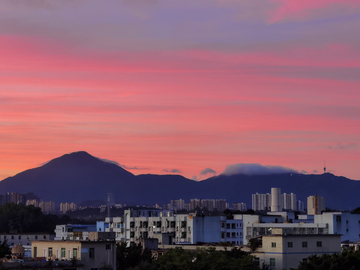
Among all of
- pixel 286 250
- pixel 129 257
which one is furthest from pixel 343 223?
pixel 129 257

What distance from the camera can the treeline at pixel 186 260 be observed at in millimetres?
67125

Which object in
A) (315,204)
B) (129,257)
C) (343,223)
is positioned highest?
(315,204)

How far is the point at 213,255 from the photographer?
70062 millimetres

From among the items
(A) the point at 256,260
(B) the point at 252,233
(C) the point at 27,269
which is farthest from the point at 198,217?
(C) the point at 27,269

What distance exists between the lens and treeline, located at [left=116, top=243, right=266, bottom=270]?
220 feet

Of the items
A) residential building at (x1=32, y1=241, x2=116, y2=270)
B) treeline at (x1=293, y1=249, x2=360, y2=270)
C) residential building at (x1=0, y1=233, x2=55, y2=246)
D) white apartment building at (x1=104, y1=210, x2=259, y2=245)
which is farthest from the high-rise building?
residential building at (x1=32, y1=241, x2=116, y2=270)

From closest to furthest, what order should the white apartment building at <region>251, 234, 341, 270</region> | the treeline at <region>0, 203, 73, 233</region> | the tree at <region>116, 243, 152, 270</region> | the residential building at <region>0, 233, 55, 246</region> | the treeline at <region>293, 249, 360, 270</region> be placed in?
1. the treeline at <region>293, 249, 360, 270</region>
2. the tree at <region>116, 243, 152, 270</region>
3. the white apartment building at <region>251, 234, 341, 270</region>
4. the residential building at <region>0, 233, 55, 246</region>
5. the treeline at <region>0, 203, 73, 233</region>

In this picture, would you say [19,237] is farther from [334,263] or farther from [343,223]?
[334,263]

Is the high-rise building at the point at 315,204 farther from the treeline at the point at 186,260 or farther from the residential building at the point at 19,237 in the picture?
the treeline at the point at 186,260

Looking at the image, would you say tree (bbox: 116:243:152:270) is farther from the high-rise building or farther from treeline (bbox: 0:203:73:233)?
treeline (bbox: 0:203:73:233)

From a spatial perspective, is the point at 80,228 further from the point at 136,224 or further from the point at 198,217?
the point at 198,217

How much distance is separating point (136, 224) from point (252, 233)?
21.9m

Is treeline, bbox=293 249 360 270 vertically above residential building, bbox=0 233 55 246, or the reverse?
residential building, bbox=0 233 55 246

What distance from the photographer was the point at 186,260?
68750mm
